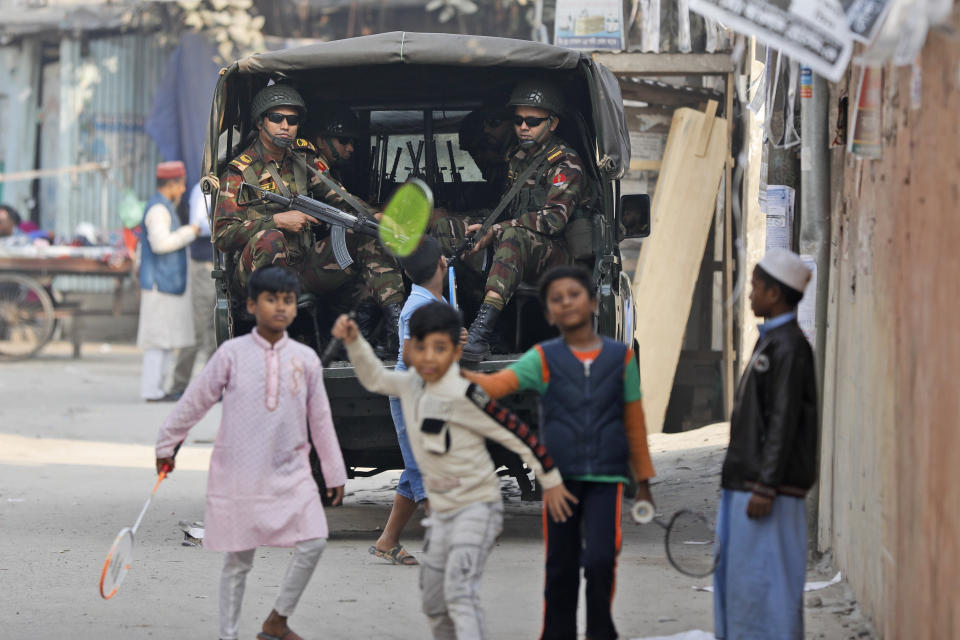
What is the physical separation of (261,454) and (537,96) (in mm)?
3308

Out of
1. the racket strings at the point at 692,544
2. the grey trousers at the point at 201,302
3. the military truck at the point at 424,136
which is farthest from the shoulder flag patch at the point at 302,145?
the grey trousers at the point at 201,302

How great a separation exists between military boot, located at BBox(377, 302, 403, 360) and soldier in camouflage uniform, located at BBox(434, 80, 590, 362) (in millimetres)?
453

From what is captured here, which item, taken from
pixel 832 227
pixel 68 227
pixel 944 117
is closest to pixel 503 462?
pixel 832 227

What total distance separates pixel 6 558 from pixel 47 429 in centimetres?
571

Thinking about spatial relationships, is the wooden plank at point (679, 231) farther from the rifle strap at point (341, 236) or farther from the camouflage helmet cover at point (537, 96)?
the rifle strap at point (341, 236)

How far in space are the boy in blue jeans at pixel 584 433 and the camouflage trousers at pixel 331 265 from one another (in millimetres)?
2869

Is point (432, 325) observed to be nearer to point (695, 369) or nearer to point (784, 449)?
point (784, 449)

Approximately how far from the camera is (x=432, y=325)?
4.58 m

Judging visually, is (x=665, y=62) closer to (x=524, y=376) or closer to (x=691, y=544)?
(x=691, y=544)

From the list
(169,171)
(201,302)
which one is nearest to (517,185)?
A: (169,171)

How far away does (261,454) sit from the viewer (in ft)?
16.4

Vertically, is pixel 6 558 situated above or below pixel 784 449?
below

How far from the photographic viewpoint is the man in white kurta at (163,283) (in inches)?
560

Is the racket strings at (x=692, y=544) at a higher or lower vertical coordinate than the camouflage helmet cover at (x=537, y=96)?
lower
